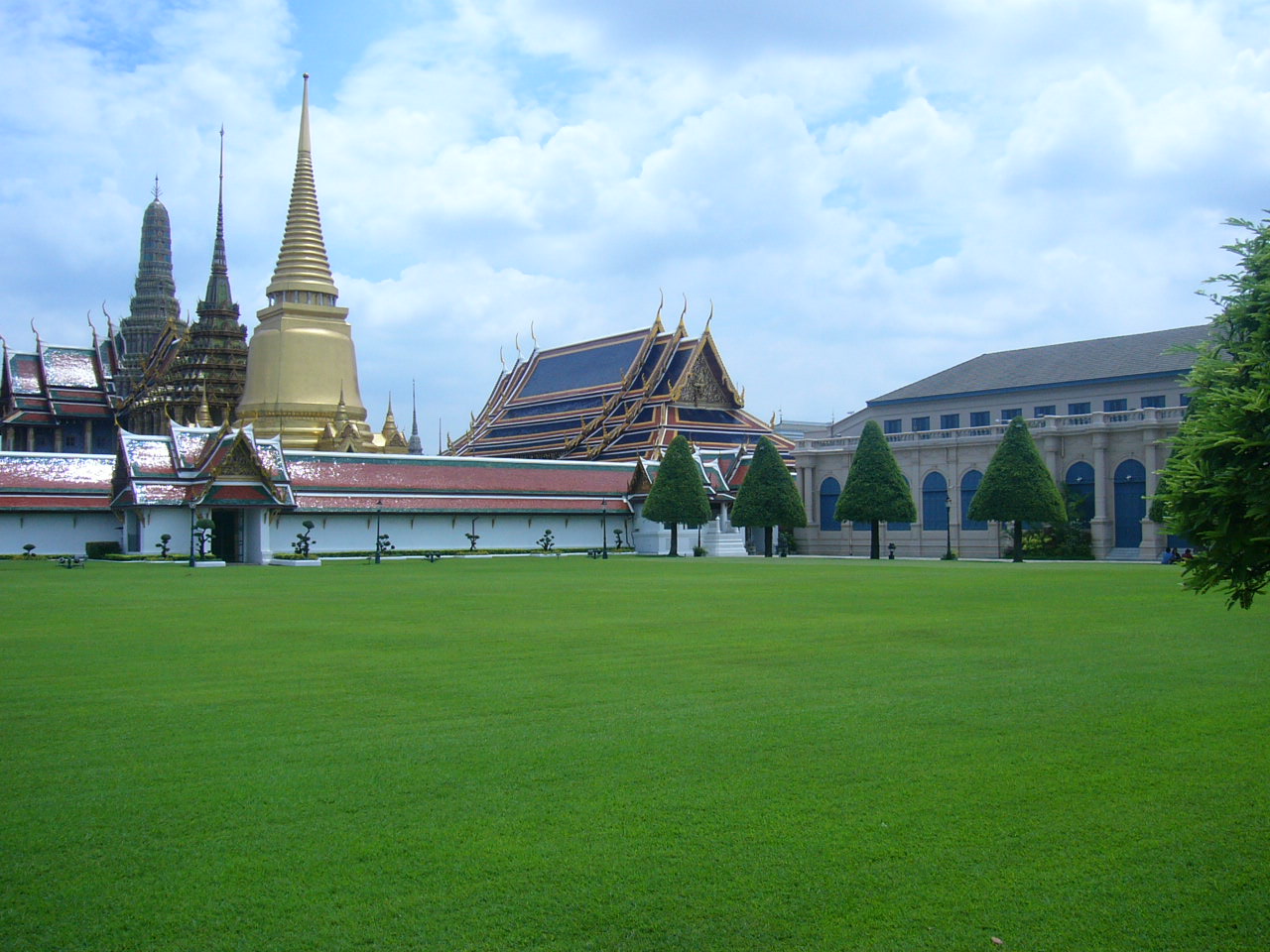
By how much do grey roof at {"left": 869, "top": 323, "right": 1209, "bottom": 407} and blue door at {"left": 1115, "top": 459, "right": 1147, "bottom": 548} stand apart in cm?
583

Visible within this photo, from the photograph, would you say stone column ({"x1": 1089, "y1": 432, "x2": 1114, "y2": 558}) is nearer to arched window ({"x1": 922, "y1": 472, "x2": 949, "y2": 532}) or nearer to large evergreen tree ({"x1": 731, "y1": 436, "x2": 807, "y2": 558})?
arched window ({"x1": 922, "y1": 472, "x2": 949, "y2": 532})

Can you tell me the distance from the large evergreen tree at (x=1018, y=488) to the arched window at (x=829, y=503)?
1623 centimetres

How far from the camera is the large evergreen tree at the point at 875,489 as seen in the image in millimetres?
49812

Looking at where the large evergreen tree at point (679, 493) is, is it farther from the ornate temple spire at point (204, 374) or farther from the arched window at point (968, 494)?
the ornate temple spire at point (204, 374)

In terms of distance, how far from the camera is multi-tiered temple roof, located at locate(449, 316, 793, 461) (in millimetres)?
72625

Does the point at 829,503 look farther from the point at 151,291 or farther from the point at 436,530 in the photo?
the point at 151,291

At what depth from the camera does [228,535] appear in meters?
50.1

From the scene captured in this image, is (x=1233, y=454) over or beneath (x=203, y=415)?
beneath

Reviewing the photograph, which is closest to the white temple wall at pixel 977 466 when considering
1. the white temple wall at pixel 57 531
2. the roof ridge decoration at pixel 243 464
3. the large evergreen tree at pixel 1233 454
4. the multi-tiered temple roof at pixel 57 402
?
the roof ridge decoration at pixel 243 464

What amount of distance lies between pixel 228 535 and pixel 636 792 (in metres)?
45.7

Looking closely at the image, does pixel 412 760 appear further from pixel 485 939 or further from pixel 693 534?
pixel 693 534

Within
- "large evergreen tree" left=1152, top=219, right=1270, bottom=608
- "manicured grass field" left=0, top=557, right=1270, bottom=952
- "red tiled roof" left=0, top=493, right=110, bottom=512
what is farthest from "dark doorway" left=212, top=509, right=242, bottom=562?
"large evergreen tree" left=1152, top=219, right=1270, bottom=608


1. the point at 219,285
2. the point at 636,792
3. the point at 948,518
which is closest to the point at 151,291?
the point at 219,285

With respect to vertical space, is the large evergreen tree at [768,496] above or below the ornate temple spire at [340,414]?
below
